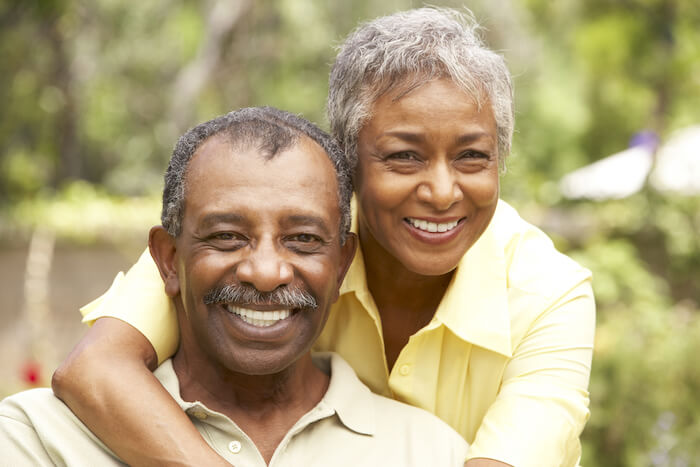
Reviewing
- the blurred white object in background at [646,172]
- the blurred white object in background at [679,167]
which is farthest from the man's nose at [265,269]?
the blurred white object in background at [679,167]

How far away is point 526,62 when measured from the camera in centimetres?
1403

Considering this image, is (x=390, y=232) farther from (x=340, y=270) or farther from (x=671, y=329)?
(x=671, y=329)

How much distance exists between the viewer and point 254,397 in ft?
7.93

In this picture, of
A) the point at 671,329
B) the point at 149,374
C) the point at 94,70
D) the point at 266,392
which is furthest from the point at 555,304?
the point at 94,70

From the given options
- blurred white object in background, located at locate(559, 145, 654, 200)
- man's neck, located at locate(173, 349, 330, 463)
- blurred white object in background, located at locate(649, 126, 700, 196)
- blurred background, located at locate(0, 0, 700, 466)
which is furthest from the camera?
blurred white object in background, located at locate(559, 145, 654, 200)

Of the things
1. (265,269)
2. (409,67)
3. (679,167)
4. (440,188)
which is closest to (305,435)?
(265,269)

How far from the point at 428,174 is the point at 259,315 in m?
0.65

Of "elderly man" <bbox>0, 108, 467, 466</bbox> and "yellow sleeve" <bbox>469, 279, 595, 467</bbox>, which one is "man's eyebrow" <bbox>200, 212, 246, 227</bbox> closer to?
"elderly man" <bbox>0, 108, 467, 466</bbox>

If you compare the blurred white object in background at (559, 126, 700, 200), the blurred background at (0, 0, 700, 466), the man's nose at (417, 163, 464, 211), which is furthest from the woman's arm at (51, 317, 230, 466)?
the blurred white object in background at (559, 126, 700, 200)

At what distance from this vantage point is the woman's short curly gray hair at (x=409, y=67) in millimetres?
2463

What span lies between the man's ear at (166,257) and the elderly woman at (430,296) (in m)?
0.09

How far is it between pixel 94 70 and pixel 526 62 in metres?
7.13

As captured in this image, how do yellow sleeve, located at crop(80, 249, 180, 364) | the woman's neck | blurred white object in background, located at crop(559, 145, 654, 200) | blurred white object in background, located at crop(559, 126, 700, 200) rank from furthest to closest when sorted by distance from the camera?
1. blurred white object in background, located at crop(559, 145, 654, 200)
2. blurred white object in background, located at crop(559, 126, 700, 200)
3. the woman's neck
4. yellow sleeve, located at crop(80, 249, 180, 364)

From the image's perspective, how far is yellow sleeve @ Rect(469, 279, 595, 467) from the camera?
2398 mm
